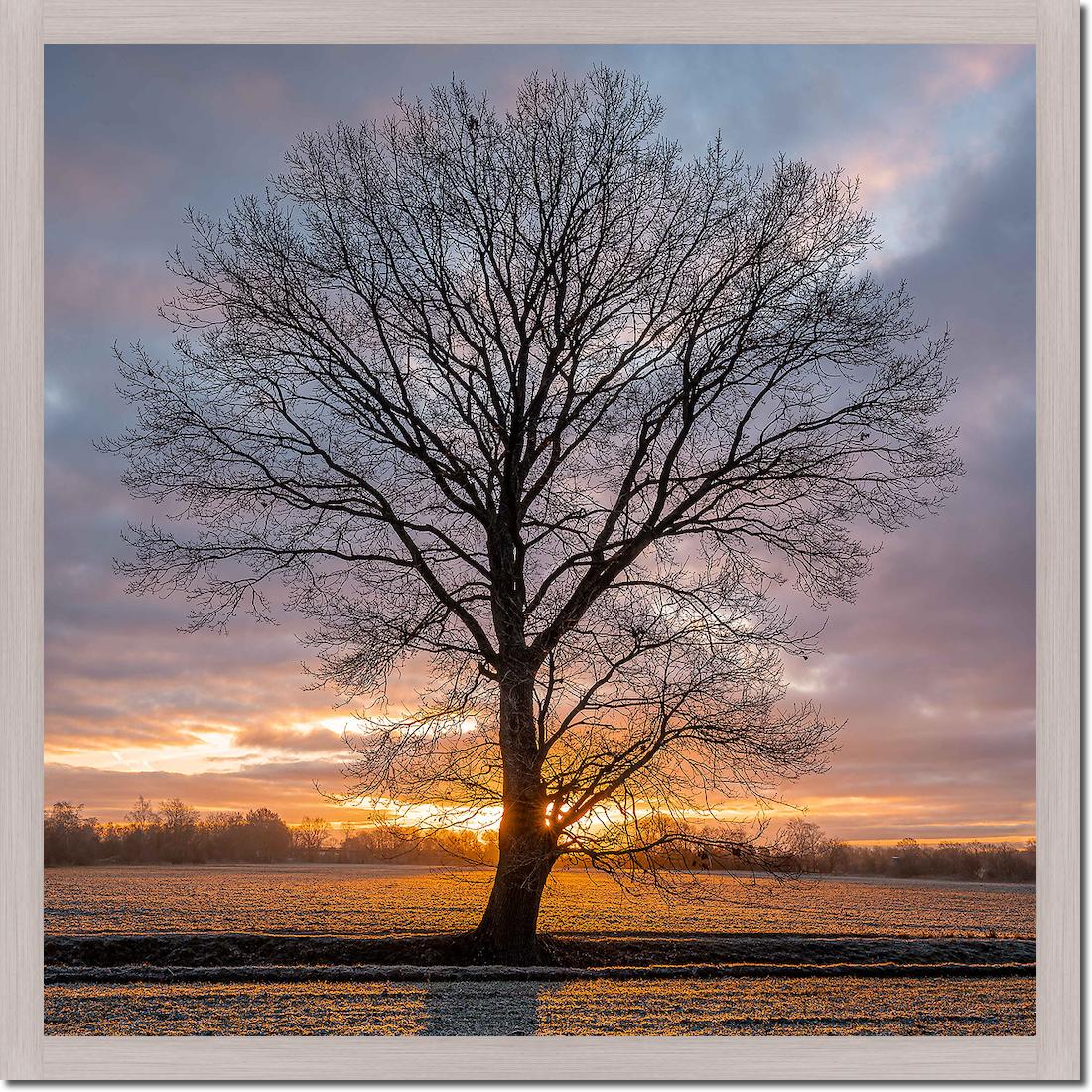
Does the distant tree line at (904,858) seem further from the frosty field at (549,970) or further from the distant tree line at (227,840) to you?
the distant tree line at (227,840)

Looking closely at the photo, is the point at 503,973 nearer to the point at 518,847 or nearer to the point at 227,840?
the point at 518,847

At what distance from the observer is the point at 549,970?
7770mm

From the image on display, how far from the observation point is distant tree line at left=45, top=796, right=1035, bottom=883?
7570 millimetres

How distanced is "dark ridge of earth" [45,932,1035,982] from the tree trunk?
25 cm

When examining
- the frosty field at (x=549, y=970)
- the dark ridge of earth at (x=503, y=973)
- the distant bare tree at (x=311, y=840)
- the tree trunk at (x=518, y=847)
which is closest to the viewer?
the frosty field at (x=549, y=970)

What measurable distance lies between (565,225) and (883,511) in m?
3.47

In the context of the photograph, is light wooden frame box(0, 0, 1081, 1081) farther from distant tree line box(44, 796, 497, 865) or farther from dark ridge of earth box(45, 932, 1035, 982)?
dark ridge of earth box(45, 932, 1035, 982)

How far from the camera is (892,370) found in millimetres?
7719

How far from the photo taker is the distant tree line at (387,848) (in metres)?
7.57

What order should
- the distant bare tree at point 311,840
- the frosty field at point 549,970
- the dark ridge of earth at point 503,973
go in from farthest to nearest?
the distant bare tree at point 311,840 < the dark ridge of earth at point 503,973 < the frosty field at point 549,970

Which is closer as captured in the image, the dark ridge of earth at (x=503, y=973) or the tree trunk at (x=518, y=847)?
the dark ridge of earth at (x=503, y=973)
